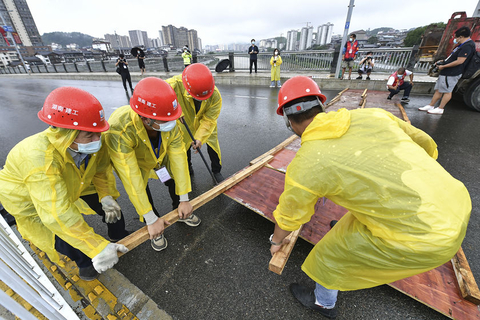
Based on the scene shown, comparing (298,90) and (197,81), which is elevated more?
(298,90)

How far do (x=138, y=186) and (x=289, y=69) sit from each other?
13.6 meters

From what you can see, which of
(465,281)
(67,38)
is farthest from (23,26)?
(465,281)

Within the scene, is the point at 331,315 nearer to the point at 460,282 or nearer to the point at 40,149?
the point at 460,282

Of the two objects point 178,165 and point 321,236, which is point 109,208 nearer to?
point 178,165

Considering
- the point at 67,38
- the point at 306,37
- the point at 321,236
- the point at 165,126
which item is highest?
the point at 67,38

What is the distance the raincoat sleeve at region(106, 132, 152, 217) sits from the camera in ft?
6.42

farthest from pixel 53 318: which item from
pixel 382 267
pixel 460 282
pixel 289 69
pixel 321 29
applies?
pixel 321 29

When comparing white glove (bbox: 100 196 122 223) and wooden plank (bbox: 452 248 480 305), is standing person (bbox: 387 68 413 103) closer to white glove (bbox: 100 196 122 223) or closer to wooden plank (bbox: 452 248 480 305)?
wooden plank (bbox: 452 248 480 305)

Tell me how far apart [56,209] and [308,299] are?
2152 millimetres

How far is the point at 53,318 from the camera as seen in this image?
116 centimetres

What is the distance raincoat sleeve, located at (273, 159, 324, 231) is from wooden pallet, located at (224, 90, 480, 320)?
0.56 metres

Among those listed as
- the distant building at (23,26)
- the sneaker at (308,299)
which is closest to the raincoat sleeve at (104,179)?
the sneaker at (308,299)

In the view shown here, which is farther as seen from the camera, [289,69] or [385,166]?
[289,69]

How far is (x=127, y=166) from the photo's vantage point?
6.44 feet
